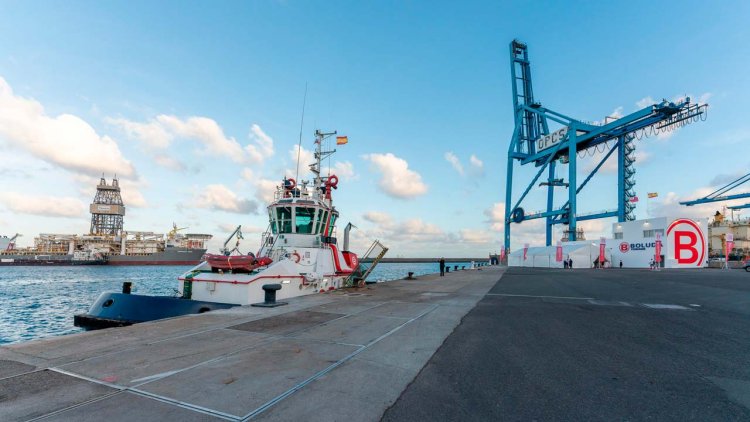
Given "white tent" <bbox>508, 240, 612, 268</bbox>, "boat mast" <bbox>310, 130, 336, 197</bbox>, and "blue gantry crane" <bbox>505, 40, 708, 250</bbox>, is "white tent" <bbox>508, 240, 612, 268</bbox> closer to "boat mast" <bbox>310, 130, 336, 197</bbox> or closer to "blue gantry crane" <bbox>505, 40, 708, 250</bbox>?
"blue gantry crane" <bbox>505, 40, 708, 250</bbox>

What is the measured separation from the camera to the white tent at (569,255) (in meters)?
43.4

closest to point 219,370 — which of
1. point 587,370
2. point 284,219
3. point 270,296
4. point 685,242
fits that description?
point 587,370

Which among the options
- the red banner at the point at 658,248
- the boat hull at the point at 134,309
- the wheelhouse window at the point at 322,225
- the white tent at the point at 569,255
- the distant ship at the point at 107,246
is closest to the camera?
the boat hull at the point at 134,309

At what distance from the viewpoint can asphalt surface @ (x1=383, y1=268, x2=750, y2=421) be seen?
3.46 meters

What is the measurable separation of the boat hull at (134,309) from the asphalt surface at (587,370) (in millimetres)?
8635

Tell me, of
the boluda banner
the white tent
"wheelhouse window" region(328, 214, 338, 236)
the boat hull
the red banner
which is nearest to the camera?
the boat hull

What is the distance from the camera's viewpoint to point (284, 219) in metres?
16.1

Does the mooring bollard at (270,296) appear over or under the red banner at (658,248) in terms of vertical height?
under

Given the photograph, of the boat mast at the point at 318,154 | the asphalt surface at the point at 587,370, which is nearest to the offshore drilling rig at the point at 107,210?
the boat mast at the point at 318,154

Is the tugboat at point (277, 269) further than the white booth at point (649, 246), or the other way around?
the white booth at point (649, 246)

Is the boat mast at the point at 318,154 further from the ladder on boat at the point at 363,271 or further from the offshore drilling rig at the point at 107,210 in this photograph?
the offshore drilling rig at the point at 107,210

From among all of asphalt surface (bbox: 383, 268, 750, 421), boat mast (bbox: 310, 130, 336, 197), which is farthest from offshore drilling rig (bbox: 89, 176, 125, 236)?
asphalt surface (bbox: 383, 268, 750, 421)

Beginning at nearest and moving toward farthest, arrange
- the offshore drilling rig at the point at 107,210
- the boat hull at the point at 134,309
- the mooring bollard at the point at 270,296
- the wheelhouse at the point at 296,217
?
the mooring bollard at the point at 270,296 → the boat hull at the point at 134,309 → the wheelhouse at the point at 296,217 → the offshore drilling rig at the point at 107,210

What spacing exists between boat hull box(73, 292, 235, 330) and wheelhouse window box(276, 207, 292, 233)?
17.4ft
